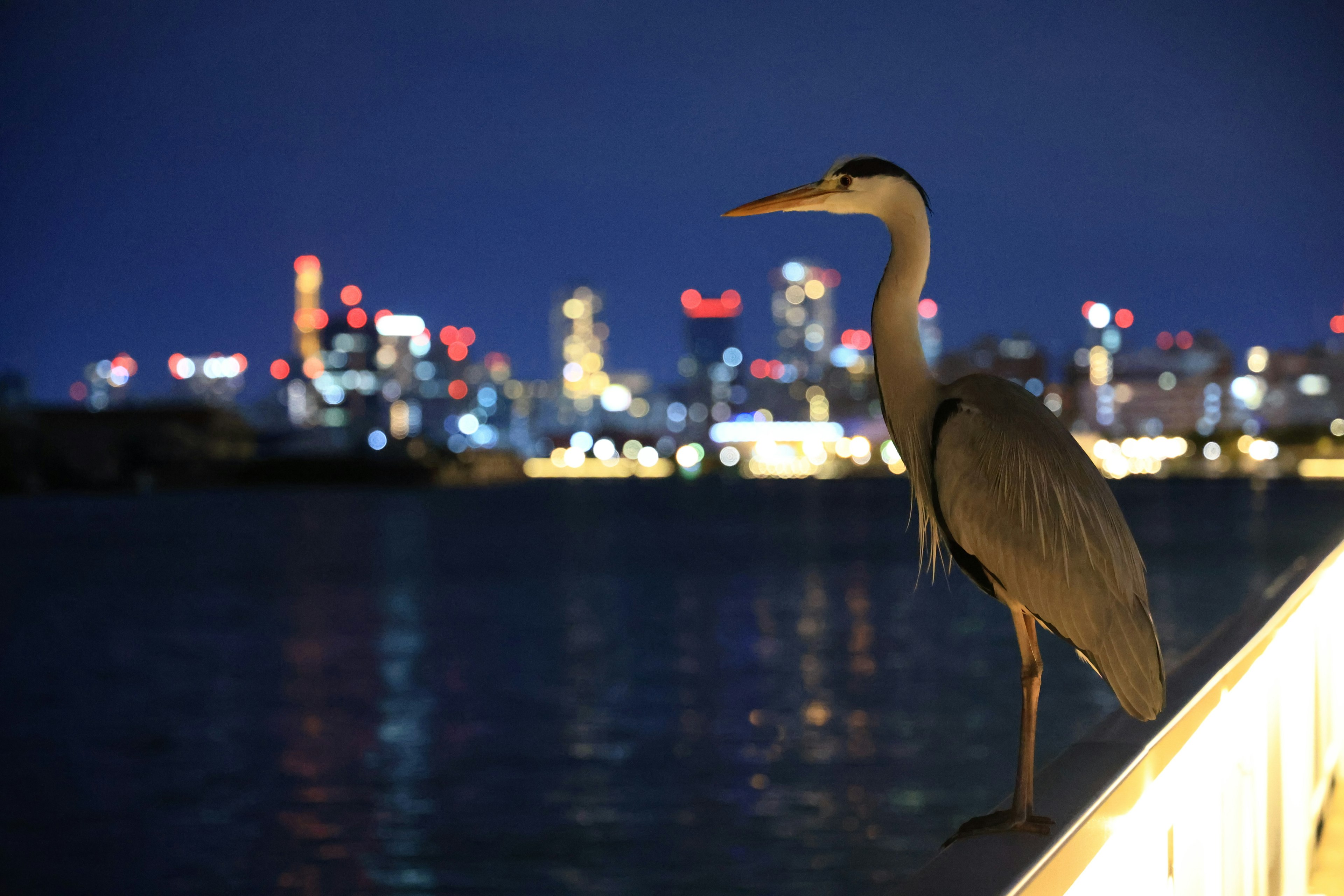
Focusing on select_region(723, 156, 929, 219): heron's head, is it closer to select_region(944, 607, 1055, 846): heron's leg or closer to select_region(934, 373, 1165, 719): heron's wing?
select_region(934, 373, 1165, 719): heron's wing

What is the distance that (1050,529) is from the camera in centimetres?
263

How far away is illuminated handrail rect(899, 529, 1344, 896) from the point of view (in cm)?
170

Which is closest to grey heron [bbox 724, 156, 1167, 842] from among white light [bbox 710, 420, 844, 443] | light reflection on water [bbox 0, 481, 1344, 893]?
light reflection on water [bbox 0, 481, 1344, 893]

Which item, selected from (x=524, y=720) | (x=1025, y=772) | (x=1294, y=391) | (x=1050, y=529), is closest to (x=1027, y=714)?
(x=1025, y=772)

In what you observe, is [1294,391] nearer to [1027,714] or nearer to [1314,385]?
[1314,385]

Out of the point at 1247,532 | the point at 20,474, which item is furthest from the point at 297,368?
the point at 1247,532

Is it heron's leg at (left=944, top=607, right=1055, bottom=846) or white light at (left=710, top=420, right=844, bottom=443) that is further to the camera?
white light at (left=710, top=420, right=844, bottom=443)

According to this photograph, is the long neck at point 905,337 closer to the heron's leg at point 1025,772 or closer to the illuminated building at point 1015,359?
the heron's leg at point 1025,772

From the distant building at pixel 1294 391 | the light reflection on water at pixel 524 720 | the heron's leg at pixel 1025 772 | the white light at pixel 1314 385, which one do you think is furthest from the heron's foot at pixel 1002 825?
the white light at pixel 1314 385

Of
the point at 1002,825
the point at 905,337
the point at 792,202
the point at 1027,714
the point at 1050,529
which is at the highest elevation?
the point at 792,202

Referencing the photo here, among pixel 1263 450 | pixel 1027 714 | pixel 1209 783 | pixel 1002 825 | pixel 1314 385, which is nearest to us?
pixel 1209 783

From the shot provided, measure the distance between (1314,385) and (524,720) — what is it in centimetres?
15272

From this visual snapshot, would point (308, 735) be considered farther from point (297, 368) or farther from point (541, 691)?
→ point (297, 368)

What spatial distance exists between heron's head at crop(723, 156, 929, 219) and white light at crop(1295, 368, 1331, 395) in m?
163
